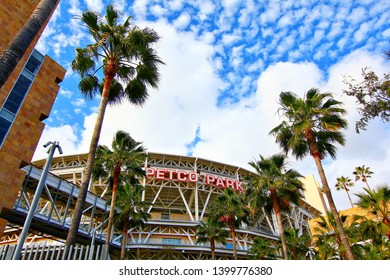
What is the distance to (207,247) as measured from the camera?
43188 mm

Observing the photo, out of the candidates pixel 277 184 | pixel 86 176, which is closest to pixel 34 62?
pixel 86 176

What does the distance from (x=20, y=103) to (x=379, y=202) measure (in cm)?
2636

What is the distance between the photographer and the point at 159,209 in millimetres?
56312

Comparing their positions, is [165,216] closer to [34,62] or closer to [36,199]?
[34,62]

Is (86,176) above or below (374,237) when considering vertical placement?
below

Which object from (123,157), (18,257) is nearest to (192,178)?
(123,157)

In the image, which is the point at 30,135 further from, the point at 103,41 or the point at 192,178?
the point at 192,178

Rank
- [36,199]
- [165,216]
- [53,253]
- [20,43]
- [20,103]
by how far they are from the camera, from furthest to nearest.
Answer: [165,216] → [20,103] → [36,199] → [53,253] → [20,43]

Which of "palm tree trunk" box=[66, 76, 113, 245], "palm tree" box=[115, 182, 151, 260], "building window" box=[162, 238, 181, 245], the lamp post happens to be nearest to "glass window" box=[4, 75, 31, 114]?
"palm tree trunk" box=[66, 76, 113, 245]

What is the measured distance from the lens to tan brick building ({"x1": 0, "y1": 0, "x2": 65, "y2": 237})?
49.4ft

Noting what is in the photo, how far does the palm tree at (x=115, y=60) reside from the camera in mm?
14531

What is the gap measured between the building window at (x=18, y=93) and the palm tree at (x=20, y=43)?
10.1m

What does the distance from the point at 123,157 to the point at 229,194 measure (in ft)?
46.7

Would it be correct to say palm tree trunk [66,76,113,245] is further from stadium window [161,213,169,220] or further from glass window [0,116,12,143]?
stadium window [161,213,169,220]
